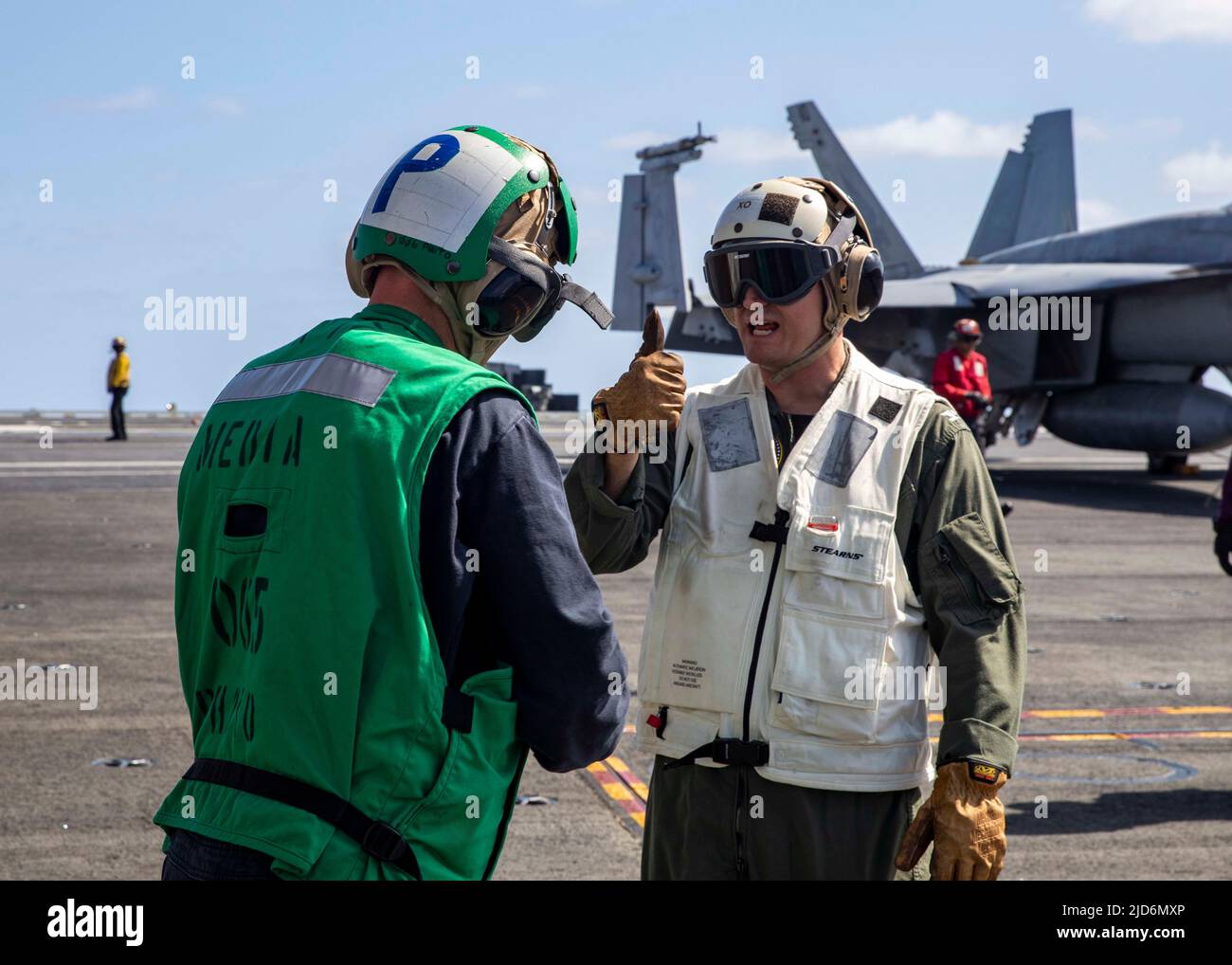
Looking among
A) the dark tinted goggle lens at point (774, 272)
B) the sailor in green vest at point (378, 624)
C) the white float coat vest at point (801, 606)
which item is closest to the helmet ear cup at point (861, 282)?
the dark tinted goggle lens at point (774, 272)

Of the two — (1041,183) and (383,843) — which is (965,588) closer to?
(383,843)

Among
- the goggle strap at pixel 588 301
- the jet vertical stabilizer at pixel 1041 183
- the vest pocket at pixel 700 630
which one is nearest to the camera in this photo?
the goggle strap at pixel 588 301

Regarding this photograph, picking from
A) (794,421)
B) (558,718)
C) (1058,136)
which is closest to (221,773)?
(558,718)

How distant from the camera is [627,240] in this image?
104 feet

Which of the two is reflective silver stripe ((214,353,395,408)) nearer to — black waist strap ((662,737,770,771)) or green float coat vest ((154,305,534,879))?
green float coat vest ((154,305,534,879))

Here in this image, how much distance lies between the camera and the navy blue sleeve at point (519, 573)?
7.25ft

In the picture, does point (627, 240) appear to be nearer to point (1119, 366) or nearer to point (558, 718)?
point (1119, 366)

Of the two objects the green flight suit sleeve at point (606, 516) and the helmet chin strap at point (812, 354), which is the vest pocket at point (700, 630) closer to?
the green flight suit sleeve at point (606, 516)

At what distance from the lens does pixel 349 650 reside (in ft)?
7.02

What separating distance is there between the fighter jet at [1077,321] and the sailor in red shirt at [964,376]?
5014 millimetres

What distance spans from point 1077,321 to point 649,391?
68.6 feet

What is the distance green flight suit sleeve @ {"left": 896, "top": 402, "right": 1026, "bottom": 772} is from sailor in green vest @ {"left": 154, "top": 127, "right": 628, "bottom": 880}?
1008 mm

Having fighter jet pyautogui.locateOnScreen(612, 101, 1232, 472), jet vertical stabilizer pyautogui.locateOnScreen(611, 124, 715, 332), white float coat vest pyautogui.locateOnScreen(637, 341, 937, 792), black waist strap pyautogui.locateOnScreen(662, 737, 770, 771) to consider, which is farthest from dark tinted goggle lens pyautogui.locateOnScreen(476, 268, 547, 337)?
jet vertical stabilizer pyautogui.locateOnScreen(611, 124, 715, 332)

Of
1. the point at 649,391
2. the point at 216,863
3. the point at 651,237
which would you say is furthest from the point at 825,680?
the point at 651,237
